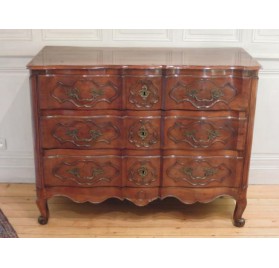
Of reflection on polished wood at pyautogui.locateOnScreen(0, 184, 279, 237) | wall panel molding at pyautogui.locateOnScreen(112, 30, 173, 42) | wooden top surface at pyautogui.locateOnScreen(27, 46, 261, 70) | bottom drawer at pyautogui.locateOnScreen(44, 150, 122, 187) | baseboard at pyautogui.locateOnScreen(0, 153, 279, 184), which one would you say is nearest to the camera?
wooden top surface at pyautogui.locateOnScreen(27, 46, 261, 70)

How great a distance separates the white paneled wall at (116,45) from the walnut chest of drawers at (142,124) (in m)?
A: 0.26

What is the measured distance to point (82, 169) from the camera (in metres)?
2.84

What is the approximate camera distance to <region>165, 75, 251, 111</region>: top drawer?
269cm

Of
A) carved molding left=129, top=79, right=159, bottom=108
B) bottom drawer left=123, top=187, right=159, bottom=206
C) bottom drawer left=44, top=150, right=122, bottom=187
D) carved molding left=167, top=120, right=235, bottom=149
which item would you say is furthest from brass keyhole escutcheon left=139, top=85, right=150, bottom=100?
bottom drawer left=123, top=187, right=159, bottom=206

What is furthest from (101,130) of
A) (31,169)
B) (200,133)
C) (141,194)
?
(31,169)

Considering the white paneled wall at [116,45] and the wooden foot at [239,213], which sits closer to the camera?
→ the wooden foot at [239,213]

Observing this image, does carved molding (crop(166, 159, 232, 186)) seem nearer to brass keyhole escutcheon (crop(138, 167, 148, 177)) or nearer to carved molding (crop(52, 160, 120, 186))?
brass keyhole escutcheon (crop(138, 167, 148, 177))

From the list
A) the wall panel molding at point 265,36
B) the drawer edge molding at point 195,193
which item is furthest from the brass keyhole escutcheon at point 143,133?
the wall panel molding at point 265,36

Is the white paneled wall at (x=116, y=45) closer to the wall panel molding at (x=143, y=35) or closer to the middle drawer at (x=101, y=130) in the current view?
the wall panel molding at (x=143, y=35)

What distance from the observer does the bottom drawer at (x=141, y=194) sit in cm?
289

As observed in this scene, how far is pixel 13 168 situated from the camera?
3.49 m

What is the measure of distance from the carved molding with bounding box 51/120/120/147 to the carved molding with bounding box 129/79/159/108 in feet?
0.64

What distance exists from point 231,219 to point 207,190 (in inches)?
12.8
